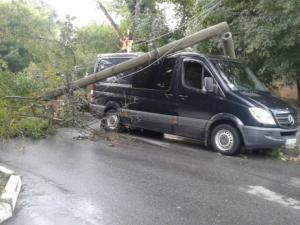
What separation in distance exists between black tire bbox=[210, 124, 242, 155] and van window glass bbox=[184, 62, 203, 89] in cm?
108

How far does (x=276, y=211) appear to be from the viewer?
5930 millimetres

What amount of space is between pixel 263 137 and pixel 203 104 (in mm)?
1501

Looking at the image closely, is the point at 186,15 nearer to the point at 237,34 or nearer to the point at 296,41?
the point at 237,34

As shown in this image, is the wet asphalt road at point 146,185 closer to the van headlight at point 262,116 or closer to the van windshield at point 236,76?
the van headlight at point 262,116

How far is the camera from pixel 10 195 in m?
5.83

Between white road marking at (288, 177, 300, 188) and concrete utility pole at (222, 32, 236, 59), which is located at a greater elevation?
concrete utility pole at (222, 32, 236, 59)

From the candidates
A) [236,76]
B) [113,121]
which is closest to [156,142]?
[113,121]

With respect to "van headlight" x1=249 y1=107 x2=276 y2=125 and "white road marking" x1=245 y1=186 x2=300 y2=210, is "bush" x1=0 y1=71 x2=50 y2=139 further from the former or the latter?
"van headlight" x1=249 y1=107 x2=276 y2=125

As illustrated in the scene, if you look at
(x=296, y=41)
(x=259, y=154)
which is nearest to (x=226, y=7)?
(x=296, y=41)

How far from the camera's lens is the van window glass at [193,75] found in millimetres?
9945

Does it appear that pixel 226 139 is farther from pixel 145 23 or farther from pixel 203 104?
pixel 145 23

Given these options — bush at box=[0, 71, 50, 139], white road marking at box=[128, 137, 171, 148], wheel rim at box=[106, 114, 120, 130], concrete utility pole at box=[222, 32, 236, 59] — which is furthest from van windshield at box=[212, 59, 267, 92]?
bush at box=[0, 71, 50, 139]

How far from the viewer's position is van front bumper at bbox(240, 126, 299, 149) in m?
8.95

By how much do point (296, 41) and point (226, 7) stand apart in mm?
2879
